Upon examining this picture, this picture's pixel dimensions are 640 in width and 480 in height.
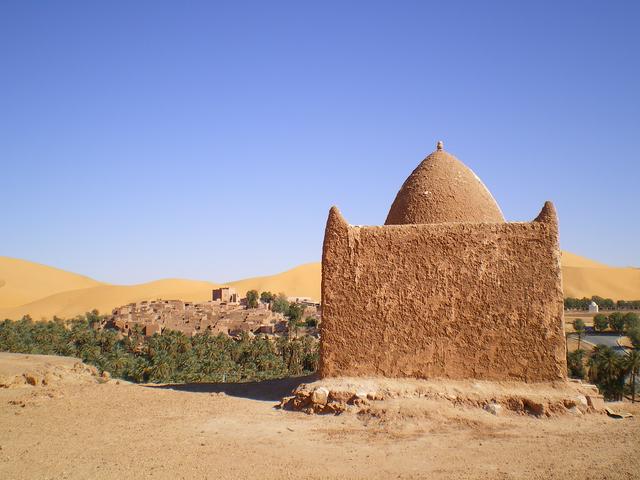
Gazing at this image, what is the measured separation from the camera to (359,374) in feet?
29.3

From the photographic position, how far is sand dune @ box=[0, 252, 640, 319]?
5866 centimetres

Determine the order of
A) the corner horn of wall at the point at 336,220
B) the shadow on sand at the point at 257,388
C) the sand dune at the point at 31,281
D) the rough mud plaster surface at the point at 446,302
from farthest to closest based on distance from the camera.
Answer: the sand dune at the point at 31,281 < the shadow on sand at the point at 257,388 < the corner horn of wall at the point at 336,220 < the rough mud plaster surface at the point at 446,302

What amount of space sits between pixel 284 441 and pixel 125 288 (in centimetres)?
6750

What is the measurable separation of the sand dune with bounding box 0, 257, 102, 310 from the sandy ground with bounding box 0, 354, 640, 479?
58.7m

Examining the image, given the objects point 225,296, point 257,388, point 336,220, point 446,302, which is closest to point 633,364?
point 446,302

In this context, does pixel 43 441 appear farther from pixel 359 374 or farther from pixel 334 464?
pixel 359 374

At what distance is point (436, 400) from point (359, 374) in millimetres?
1262

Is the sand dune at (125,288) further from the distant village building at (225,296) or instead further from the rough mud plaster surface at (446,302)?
the rough mud plaster surface at (446,302)

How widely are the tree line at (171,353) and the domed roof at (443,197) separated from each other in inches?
416

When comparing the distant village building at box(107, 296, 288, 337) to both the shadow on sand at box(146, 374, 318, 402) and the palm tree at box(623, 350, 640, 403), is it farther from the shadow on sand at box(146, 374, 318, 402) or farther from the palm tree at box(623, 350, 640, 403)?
the shadow on sand at box(146, 374, 318, 402)

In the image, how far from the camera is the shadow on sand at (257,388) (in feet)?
32.2

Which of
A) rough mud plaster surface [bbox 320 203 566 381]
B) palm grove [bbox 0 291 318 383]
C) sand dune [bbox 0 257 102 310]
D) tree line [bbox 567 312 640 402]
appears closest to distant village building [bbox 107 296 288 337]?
palm grove [bbox 0 291 318 383]

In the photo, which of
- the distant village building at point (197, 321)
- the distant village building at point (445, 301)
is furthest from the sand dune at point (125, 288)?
the distant village building at point (445, 301)

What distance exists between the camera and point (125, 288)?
70250mm
